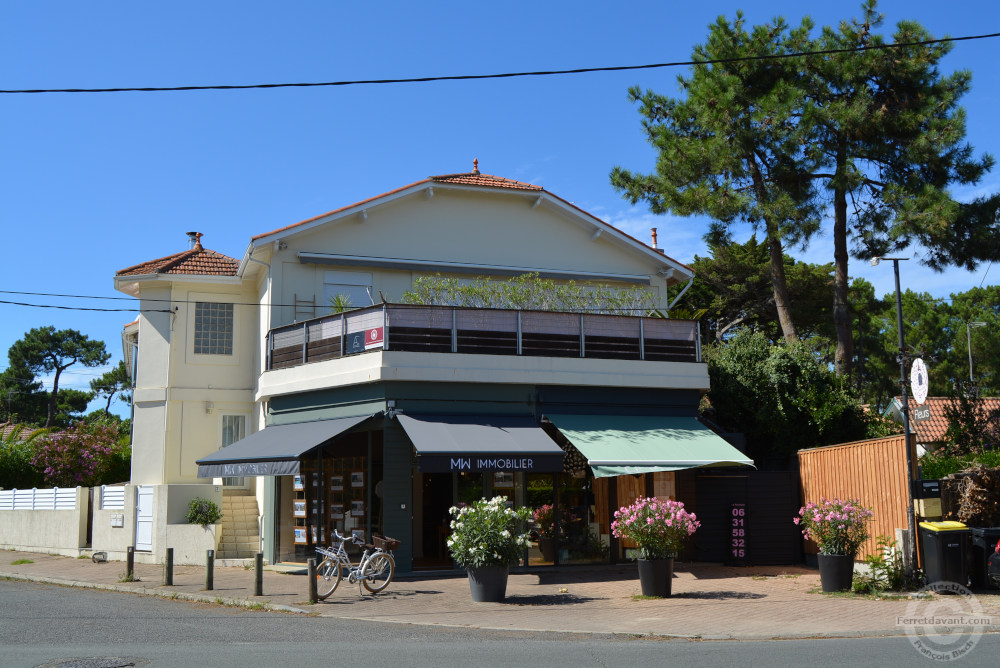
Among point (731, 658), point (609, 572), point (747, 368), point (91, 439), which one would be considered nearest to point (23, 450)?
point (91, 439)

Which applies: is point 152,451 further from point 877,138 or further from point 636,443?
point 877,138

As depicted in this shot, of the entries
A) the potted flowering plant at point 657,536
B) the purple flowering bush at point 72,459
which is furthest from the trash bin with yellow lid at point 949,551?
the purple flowering bush at point 72,459

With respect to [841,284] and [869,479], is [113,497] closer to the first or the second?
[869,479]

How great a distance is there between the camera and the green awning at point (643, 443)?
16375 millimetres

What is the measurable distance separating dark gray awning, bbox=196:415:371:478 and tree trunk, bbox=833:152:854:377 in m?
13.4

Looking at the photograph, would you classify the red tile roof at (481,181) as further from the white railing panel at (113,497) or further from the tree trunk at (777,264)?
the white railing panel at (113,497)

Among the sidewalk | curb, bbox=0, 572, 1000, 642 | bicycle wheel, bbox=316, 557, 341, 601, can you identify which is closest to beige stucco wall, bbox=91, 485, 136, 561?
the sidewalk

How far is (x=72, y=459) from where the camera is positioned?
27469mm

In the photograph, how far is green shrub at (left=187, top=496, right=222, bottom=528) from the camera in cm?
2017

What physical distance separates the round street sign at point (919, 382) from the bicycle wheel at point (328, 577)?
31.6ft

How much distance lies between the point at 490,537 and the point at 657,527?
2637 millimetres

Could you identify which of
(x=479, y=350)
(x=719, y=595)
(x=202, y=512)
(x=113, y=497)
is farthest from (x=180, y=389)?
(x=719, y=595)

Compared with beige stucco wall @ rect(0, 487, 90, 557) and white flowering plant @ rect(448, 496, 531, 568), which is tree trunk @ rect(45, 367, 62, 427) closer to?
beige stucco wall @ rect(0, 487, 90, 557)

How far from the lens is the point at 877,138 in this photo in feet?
76.3
